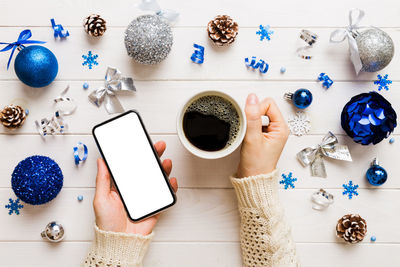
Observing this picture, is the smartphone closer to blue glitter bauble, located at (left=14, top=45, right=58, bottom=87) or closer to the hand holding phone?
the hand holding phone

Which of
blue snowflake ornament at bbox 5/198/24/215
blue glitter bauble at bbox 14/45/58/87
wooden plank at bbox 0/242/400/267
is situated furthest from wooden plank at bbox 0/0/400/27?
wooden plank at bbox 0/242/400/267

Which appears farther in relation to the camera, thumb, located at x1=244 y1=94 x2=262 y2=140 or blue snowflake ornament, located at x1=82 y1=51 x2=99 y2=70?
blue snowflake ornament, located at x1=82 y1=51 x2=99 y2=70

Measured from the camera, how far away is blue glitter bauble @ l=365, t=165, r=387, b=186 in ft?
2.93

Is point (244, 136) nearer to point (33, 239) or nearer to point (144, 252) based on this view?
point (144, 252)

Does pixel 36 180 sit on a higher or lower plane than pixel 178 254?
higher

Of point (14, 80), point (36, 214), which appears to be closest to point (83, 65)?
point (14, 80)

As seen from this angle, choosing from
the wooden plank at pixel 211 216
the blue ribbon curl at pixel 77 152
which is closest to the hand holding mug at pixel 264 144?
the wooden plank at pixel 211 216

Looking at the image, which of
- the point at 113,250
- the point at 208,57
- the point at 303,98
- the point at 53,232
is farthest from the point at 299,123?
the point at 53,232

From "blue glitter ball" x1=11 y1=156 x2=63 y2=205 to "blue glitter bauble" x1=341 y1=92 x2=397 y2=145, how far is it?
67 cm

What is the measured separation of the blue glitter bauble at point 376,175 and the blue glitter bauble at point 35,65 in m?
0.78

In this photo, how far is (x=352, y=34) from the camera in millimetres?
877

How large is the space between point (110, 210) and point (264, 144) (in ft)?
1.21

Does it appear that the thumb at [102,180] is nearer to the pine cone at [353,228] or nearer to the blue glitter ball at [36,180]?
the blue glitter ball at [36,180]

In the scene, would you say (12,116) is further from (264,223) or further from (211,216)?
(264,223)
